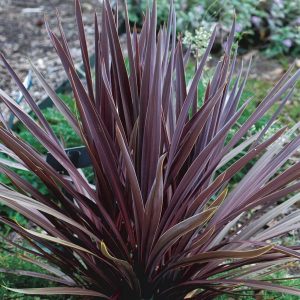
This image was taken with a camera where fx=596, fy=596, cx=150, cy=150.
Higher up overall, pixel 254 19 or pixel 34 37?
pixel 254 19

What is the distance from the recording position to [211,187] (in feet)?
5.89

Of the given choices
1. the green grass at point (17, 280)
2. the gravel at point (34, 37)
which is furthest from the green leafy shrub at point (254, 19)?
the green grass at point (17, 280)

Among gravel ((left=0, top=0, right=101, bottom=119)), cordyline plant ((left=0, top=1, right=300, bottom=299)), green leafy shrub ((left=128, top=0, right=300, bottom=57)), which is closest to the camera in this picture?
cordyline plant ((left=0, top=1, right=300, bottom=299))

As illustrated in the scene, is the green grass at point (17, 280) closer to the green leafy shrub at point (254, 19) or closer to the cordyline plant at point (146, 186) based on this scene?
the cordyline plant at point (146, 186)

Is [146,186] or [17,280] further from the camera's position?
[17,280]

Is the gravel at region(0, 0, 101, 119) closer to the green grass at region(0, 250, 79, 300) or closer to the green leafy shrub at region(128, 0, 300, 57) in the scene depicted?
the green leafy shrub at region(128, 0, 300, 57)

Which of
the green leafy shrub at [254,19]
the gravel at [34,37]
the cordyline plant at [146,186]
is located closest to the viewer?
the cordyline plant at [146,186]

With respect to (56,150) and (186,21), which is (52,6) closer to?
(186,21)

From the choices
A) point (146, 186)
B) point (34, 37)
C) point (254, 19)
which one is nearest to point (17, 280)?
point (146, 186)

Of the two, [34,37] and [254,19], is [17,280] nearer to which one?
[34,37]

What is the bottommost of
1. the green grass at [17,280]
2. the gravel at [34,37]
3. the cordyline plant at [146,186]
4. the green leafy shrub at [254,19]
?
the gravel at [34,37]

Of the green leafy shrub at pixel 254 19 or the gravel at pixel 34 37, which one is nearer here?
the gravel at pixel 34 37

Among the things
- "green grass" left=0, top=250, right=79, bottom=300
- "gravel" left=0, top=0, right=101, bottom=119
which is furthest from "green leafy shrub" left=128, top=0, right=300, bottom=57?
"green grass" left=0, top=250, right=79, bottom=300

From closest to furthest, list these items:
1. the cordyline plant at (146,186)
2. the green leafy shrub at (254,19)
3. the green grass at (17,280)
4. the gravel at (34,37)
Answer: the cordyline plant at (146,186)
the green grass at (17,280)
the gravel at (34,37)
the green leafy shrub at (254,19)
